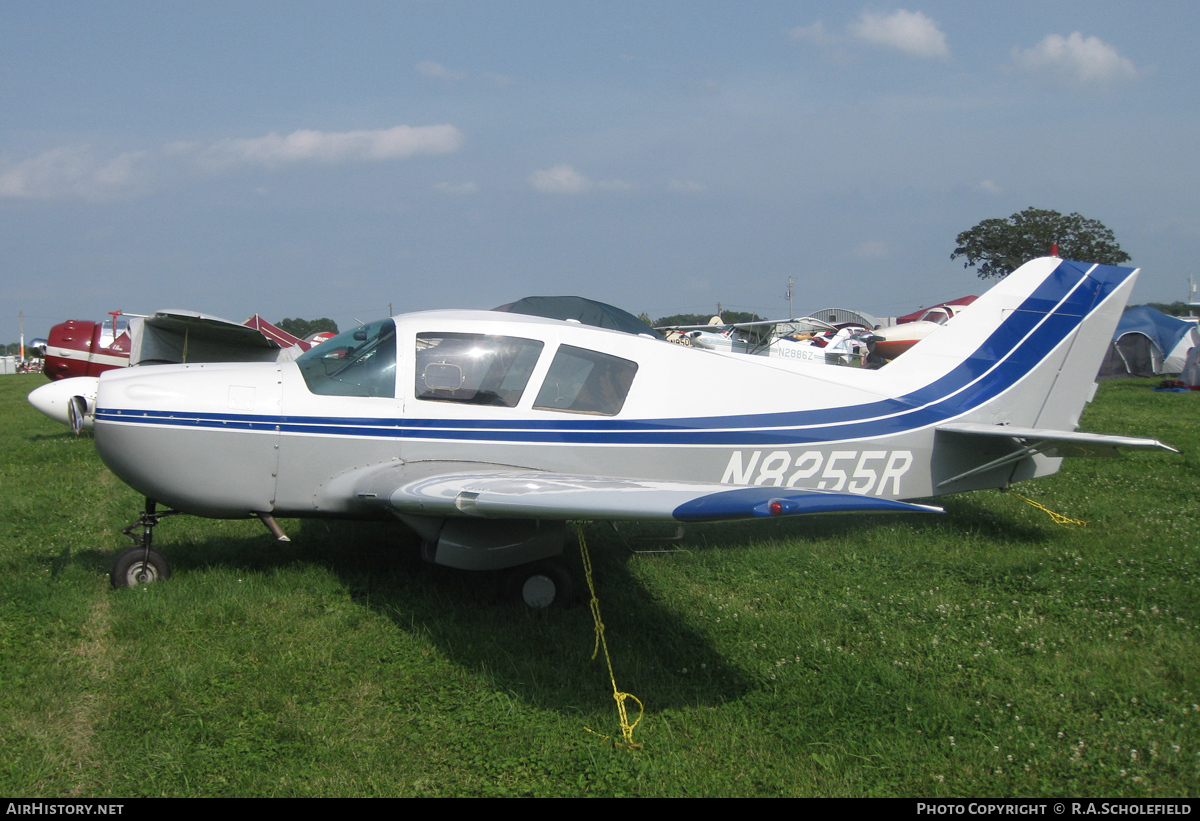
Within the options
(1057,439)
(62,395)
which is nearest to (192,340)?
(62,395)

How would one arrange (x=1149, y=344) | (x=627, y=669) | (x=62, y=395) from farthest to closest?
(x=1149, y=344), (x=62, y=395), (x=627, y=669)

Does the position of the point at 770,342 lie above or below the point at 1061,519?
above

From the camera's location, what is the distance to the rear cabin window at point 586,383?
5.19 metres

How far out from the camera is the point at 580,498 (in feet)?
11.7

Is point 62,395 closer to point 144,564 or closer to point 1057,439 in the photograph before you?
point 144,564

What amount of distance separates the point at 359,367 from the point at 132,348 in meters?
7.49

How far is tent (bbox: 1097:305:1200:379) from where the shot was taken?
23.3 m

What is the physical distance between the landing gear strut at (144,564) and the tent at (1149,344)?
86.2ft

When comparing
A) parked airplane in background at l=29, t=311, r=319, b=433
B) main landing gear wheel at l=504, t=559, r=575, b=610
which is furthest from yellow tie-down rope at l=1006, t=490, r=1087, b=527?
parked airplane in background at l=29, t=311, r=319, b=433

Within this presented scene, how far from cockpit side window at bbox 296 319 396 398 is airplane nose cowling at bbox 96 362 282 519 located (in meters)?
0.27

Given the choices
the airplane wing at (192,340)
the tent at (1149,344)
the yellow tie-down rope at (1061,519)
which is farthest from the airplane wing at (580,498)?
the tent at (1149,344)

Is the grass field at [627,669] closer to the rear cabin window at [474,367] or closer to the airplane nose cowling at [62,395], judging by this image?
the airplane nose cowling at [62,395]

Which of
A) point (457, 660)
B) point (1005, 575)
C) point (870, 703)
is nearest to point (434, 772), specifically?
point (457, 660)

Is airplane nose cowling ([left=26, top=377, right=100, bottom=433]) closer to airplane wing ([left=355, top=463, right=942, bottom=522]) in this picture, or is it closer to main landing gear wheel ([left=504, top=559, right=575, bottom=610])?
airplane wing ([left=355, top=463, right=942, bottom=522])
